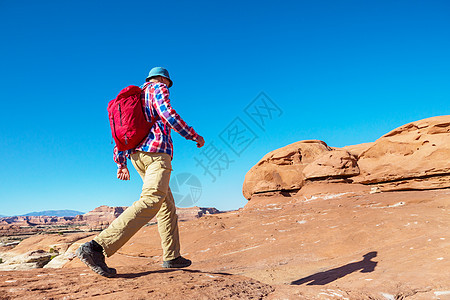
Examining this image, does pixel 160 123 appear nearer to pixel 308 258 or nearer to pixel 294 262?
pixel 294 262

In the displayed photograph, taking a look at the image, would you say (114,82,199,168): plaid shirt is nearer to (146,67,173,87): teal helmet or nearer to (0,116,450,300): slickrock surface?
(146,67,173,87): teal helmet

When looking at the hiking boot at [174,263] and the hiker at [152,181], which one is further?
the hiking boot at [174,263]

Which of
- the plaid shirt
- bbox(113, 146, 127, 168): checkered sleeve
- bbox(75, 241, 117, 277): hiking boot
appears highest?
the plaid shirt

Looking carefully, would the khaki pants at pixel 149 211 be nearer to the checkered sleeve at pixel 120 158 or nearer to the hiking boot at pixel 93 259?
the hiking boot at pixel 93 259

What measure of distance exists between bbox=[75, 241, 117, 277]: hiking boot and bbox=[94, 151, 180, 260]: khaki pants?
0.08 m

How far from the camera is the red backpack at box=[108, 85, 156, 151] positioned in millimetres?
3072

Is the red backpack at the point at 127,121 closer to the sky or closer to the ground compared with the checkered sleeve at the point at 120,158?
closer to the sky

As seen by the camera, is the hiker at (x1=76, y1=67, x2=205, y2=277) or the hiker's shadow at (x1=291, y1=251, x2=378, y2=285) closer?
the hiker at (x1=76, y1=67, x2=205, y2=277)

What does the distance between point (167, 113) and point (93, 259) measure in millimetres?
1576

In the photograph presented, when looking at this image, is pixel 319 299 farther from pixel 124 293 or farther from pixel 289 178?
pixel 289 178

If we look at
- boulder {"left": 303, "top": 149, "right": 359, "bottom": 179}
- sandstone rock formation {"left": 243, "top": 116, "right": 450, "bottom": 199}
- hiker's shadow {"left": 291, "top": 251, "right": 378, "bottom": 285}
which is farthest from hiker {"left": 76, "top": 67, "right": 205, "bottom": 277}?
boulder {"left": 303, "top": 149, "right": 359, "bottom": 179}

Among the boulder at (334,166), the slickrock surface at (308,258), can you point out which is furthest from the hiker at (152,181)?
the boulder at (334,166)

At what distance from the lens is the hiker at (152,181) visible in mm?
2730

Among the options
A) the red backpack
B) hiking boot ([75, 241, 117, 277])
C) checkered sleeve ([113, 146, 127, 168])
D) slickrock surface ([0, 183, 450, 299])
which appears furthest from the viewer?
checkered sleeve ([113, 146, 127, 168])
